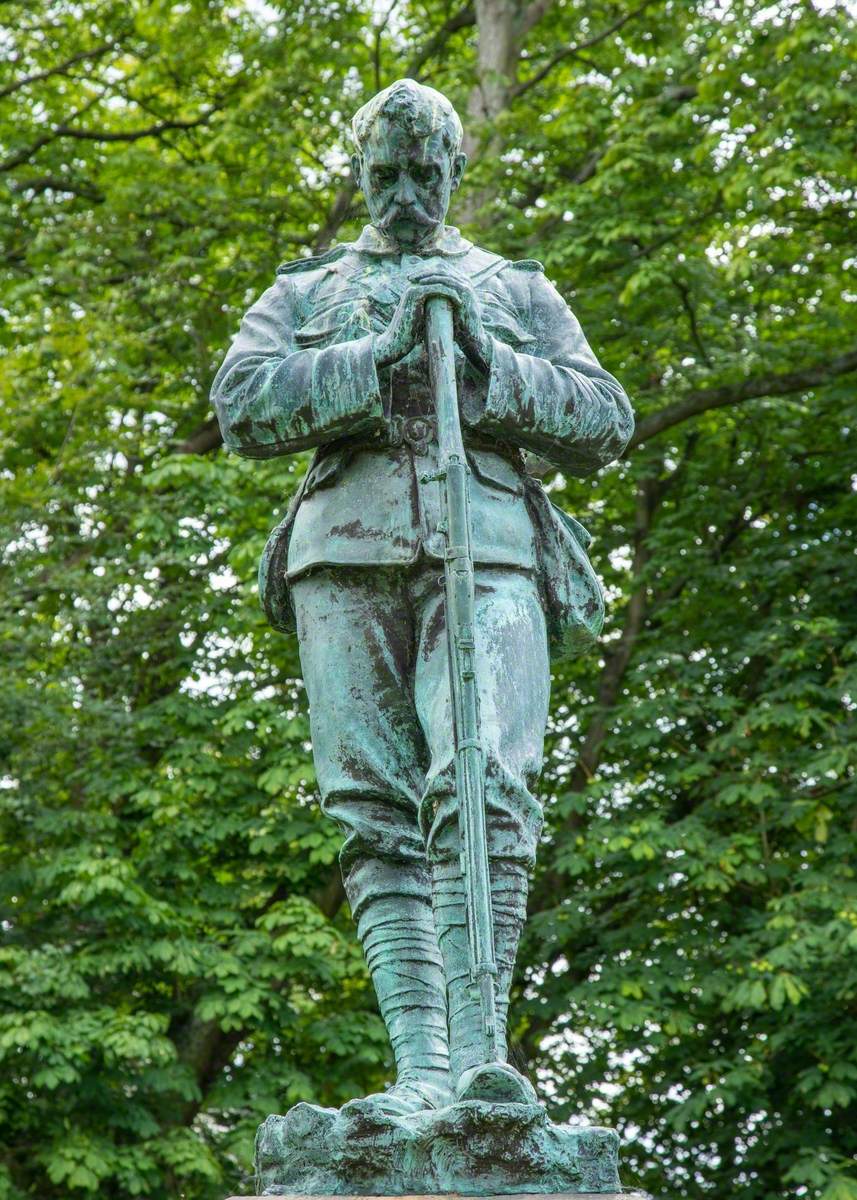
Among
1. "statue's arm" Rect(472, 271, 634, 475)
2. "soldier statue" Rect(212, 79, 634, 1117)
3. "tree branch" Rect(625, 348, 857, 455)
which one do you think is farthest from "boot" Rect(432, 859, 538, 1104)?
"tree branch" Rect(625, 348, 857, 455)

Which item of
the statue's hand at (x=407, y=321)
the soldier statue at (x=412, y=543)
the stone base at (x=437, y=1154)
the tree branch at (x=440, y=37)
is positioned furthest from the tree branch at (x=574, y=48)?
the stone base at (x=437, y=1154)

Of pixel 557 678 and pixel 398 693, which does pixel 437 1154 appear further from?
pixel 557 678

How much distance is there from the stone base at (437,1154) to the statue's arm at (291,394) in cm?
158

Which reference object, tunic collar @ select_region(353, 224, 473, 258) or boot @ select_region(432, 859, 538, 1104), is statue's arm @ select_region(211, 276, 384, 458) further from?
boot @ select_region(432, 859, 538, 1104)

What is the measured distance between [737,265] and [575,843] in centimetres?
410

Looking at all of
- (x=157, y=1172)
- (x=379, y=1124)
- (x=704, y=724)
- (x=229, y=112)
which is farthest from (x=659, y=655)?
(x=379, y=1124)

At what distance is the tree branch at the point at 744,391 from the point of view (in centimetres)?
1577

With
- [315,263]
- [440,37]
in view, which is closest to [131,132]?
[440,37]

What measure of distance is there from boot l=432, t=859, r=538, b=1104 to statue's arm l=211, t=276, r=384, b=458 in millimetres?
1085

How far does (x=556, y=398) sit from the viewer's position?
4996 mm

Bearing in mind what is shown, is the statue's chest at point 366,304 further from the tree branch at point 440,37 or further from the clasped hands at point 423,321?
the tree branch at point 440,37

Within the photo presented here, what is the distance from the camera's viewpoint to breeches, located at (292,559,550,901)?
479cm

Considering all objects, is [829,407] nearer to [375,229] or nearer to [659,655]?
[659,655]

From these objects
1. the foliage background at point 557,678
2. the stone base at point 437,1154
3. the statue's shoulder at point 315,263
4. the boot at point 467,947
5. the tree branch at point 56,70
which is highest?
the tree branch at point 56,70
